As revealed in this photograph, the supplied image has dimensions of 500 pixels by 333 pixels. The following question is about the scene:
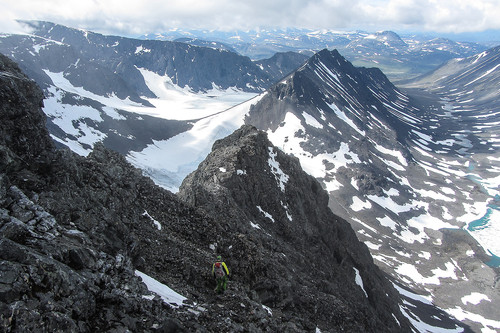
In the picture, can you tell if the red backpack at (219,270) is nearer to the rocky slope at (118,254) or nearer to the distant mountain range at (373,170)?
the rocky slope at (118,254)

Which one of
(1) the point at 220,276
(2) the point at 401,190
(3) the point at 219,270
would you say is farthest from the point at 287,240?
(2) the point at 401,190

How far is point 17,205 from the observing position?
12.9 meters

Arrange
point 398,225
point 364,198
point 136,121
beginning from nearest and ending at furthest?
1. point 398,225
2. point 364,198
3. point 136,121

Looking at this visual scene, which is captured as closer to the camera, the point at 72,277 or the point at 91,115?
the point at 72,277

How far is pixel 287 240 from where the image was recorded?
131 feet

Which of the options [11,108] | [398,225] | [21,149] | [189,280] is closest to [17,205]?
[21,149]

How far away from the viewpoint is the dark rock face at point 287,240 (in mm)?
25125

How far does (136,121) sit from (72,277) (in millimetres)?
182000

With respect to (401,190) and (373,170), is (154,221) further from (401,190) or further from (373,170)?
(401,190)

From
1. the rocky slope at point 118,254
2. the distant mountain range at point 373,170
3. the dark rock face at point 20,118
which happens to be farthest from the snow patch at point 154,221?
the distant mountain range at point 373,170

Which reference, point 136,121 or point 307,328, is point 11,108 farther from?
point 136,121

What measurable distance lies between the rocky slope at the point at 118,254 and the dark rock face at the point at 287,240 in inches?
7.5

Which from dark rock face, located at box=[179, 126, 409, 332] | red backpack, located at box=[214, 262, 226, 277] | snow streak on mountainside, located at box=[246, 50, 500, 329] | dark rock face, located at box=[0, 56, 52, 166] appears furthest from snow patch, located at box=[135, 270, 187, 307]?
snow streak on mountainside, located at box=[246, 50, 500, 329]

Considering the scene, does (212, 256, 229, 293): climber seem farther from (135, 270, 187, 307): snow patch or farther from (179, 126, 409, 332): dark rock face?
→ (179, 126, 409, 332): dark rock face
